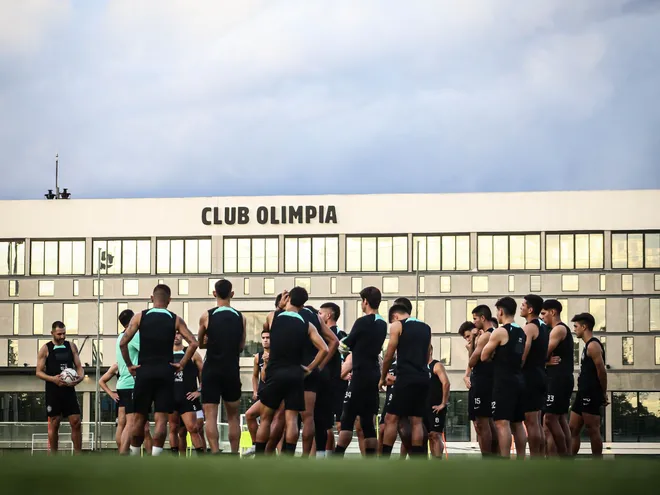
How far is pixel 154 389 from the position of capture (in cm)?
1274

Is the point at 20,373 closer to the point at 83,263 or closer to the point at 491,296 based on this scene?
the point at 83,263

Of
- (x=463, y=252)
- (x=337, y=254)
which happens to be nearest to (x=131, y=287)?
(x=337, y=254)

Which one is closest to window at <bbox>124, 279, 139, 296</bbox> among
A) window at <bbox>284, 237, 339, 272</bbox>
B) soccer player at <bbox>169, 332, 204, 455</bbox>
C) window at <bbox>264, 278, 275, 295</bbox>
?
window at <bbox>264, 278, 275, 295</bbox>

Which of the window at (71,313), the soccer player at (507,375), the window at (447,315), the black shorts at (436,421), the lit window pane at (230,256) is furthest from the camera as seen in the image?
the window at (71,313)

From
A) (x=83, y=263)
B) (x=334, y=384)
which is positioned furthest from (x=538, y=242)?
(x=334, y=384)

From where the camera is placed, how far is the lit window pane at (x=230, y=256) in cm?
6888

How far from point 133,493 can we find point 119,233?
69.0m

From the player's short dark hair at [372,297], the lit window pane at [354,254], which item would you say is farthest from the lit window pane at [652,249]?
the player's short dark hair at [372,297]

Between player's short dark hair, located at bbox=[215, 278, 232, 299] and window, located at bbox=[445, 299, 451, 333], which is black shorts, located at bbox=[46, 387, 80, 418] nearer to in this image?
player's short dark hair, located at bbox=[215, 278, 232, 299]

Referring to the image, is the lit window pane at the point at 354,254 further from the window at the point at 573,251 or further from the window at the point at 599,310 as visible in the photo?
the window at the point at 599,310

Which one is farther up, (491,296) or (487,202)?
(487,202)

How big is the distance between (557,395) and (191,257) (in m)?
55.2

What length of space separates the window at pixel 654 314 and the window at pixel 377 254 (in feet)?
44.7

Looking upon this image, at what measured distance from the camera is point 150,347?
12781mm
